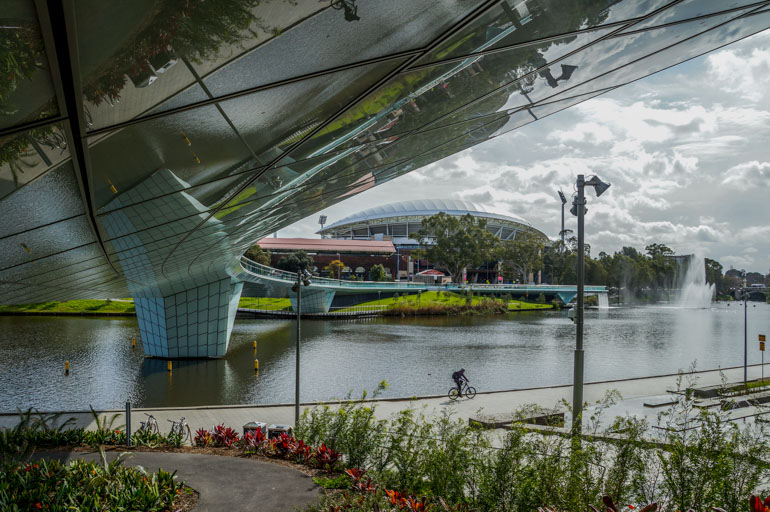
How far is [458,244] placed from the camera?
94000 millimetres

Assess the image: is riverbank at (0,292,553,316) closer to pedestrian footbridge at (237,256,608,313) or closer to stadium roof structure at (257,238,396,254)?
pedestrian footbridge at (237,256,608,313)

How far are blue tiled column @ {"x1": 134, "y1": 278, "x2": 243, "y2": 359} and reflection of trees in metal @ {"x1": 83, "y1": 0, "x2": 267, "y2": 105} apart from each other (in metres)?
31.2

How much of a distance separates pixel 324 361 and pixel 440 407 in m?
15.0

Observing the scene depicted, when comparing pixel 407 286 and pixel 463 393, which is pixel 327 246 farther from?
pixel 463 393

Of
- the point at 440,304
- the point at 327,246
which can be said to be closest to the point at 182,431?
the point at 440,304

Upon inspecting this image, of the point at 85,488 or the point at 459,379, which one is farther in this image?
the point at 459,379

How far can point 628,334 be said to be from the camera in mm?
51031

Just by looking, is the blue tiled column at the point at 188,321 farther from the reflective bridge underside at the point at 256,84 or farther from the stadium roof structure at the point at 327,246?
the stadium roof structure at the point at 327,246

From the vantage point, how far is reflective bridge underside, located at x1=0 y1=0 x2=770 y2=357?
2838mm

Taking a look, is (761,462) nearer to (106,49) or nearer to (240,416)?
(106,49)

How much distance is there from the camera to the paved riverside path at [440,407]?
1681cm

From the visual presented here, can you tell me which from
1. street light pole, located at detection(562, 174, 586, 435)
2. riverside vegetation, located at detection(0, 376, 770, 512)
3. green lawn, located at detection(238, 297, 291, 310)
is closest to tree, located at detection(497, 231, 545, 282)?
green lawn, located at detection(238, 297, 291, 310)

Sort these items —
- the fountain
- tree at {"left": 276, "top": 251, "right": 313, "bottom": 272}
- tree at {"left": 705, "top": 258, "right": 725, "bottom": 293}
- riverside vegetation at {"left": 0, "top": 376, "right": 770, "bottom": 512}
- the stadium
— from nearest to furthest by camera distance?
riverside vegetation at {"left": 0, "top": 376, "right": 770, "bottom": 512}, tree at {"left": 276, "top": 251, "right": 313, "bottom": 272}, the fountain, the stadium, tree at {"left": 705, "top": 258, "right": 725, "bottom": 293}

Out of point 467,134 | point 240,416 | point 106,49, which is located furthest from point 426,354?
point 106,49
